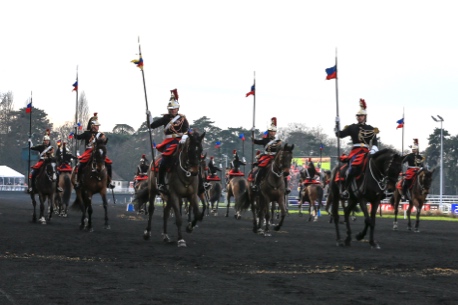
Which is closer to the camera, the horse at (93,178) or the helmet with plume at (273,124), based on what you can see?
the horse at (93,178)

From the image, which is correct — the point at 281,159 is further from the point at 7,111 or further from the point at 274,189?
the point at 7,111

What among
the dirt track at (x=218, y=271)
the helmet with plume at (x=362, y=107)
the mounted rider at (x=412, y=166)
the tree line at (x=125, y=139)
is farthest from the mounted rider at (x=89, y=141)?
the tree line at (x=125, y=139)

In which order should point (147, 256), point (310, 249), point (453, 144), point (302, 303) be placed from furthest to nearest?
point (453, 144) < point (310, 249) < point (147, 256) < point (302, 303)

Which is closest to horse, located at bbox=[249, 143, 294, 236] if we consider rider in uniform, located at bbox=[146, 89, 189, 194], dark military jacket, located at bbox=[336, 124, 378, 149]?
dark military jacket, located at bbox=[336, 124, 378, 149]

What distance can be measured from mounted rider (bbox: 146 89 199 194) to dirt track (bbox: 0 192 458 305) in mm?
1645

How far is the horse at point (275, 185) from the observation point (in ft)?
81.0

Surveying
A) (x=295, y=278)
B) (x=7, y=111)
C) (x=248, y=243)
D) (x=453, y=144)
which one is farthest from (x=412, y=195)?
(x=7, y=111)

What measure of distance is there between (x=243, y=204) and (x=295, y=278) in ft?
51.8

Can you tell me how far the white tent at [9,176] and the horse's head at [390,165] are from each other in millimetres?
112034

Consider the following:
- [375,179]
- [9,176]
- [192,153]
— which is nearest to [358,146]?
[375,179]

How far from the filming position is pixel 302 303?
1005 centimetres

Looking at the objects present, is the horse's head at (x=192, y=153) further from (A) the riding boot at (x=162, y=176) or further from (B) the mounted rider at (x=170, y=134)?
(A) the riding boot at (x=162, y=176)

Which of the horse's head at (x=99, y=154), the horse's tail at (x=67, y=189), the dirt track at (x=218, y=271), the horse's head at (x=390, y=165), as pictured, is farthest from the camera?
the horse's tail at (x=67, y=189)

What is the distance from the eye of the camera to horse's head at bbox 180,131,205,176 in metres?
19.4
